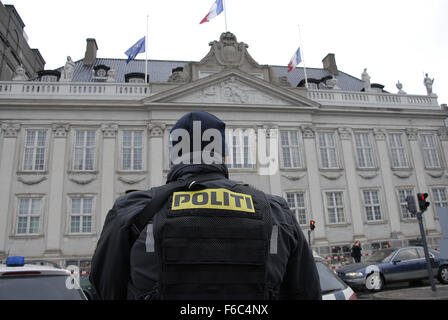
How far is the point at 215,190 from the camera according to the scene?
6.26 ft

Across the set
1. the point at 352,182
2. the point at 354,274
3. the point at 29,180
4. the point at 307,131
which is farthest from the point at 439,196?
the point at 29,180

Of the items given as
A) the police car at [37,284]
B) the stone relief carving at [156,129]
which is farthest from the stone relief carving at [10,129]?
the police car at [37,284]

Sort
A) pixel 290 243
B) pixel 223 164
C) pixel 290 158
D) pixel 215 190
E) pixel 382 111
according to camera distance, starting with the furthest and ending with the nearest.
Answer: pixel 382 111 → pixel 290 158 → pixel 223 164 → pixel 290 243 → pixel 215 190

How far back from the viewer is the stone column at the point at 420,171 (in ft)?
75.4

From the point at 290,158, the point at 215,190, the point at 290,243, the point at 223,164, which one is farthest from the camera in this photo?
the point at 290,158

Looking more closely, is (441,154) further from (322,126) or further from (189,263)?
(189,263)

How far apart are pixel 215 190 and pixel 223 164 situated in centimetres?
37

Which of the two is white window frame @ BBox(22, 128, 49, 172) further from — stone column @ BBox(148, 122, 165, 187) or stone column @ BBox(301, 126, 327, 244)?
stone column @ BBox(301, 126, 327, 244)

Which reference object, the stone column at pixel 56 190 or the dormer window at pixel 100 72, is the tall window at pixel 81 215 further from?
the dormer window at pixel 100 72

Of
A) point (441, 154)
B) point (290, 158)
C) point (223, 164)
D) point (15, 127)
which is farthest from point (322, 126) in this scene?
point (223, 164)

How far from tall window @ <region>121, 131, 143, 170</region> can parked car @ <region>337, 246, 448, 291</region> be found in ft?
45.4

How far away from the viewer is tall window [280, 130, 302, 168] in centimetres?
2233

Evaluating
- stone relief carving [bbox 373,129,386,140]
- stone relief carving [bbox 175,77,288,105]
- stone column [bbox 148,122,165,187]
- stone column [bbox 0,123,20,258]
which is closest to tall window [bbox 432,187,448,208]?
stone relief carving [bbox 373,129,386,140]
